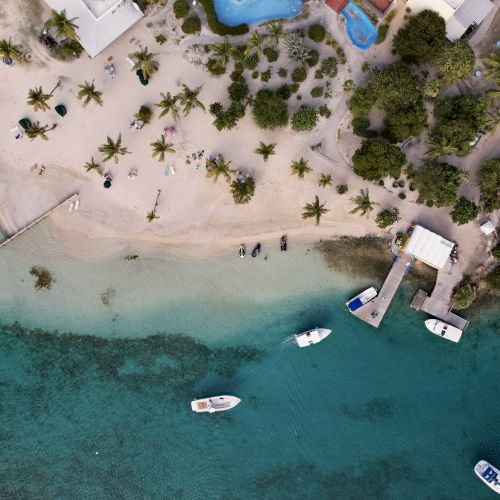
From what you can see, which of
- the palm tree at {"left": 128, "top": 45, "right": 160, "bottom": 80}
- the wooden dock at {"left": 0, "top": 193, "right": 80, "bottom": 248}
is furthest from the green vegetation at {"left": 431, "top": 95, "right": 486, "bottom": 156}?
the wooden dock at {"left": 0, "top": 193, "right": 80, "bottom": 248}

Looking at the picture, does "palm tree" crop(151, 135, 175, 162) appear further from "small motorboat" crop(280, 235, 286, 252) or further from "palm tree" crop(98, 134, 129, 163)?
"small motorboat" crop(280, 235, 286, 252)

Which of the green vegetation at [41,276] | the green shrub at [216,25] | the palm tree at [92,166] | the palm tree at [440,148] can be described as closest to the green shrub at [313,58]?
the green shrub at [216,25]

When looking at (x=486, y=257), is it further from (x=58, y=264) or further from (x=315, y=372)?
(x=58, y=264)

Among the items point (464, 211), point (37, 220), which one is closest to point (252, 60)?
point (464, 211)

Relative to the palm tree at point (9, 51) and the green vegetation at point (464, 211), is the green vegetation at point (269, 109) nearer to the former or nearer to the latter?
the green vegetation at point (464, 211)

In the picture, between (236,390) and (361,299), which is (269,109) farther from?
(236,390)

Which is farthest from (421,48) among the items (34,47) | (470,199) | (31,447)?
(31,447)
